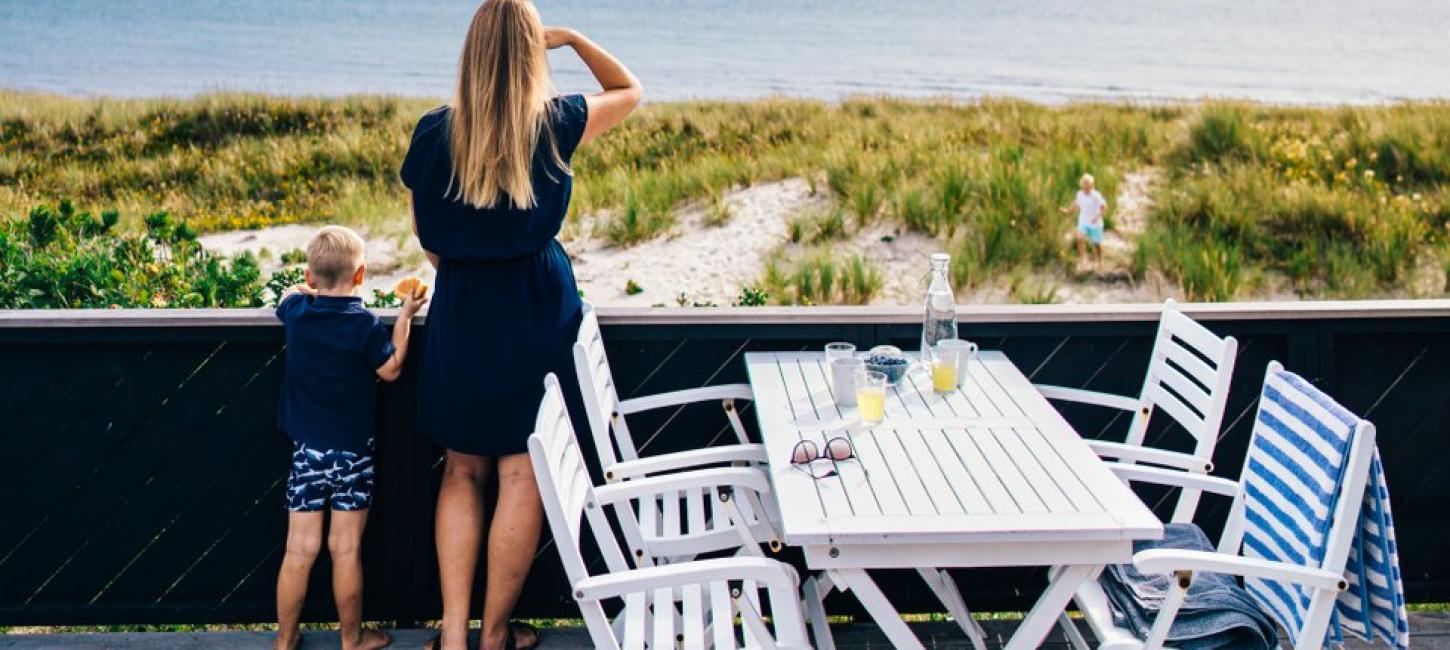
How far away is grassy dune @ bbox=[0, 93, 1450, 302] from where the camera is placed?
11930 mm

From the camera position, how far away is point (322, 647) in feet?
11.2

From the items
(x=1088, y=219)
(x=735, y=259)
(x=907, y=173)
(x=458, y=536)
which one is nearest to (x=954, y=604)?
(x=458, y=536)

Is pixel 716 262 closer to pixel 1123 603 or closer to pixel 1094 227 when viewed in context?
pixel 1094 227

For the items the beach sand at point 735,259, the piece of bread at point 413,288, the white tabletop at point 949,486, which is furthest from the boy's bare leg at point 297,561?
the beach sand at point 735,259

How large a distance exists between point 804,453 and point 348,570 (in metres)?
1.28

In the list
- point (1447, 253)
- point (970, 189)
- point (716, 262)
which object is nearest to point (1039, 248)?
point (970, 189)

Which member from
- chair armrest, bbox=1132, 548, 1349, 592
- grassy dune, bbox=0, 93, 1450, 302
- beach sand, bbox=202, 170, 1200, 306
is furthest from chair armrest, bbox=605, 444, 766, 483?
beach sand, bbox=202, 170, 1200, 306

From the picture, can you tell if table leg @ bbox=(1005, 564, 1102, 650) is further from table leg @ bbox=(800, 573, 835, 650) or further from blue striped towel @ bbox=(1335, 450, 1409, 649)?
table leg @ bbox=(800, 573, 835, 650)

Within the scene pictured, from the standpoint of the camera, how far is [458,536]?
3244 mm

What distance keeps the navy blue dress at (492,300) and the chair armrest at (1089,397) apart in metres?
1.21

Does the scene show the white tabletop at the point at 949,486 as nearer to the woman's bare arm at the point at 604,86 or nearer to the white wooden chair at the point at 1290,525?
the white wooden chair at the point at 1290,525

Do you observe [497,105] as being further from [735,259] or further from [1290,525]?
[735,259]

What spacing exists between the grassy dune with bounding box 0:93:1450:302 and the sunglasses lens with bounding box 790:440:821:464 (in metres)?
7.19

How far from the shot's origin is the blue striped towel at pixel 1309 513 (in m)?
2.36
